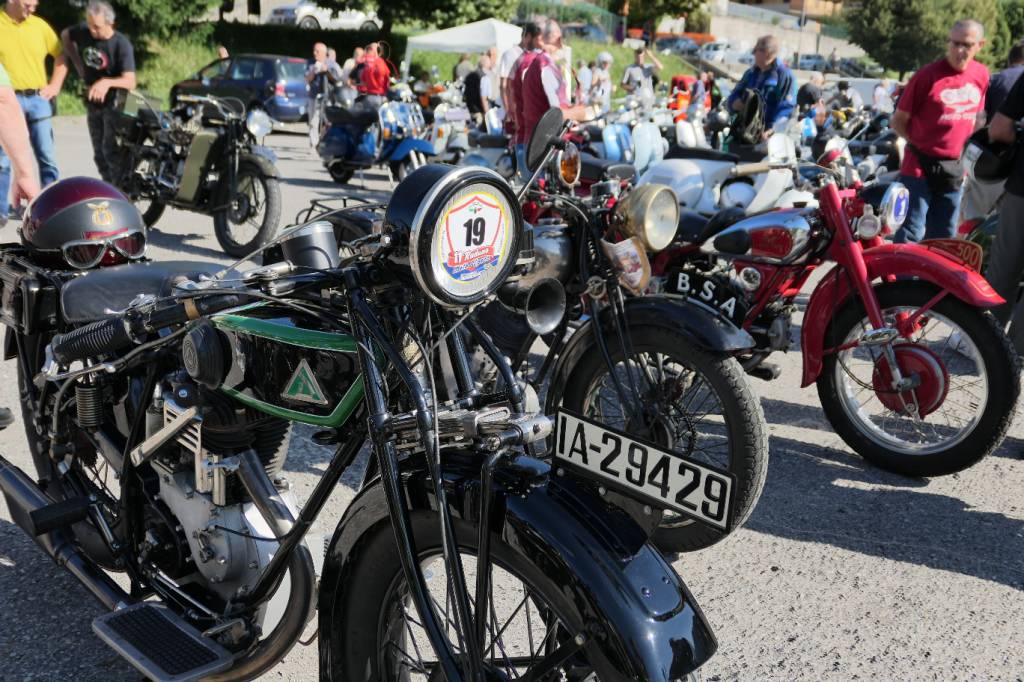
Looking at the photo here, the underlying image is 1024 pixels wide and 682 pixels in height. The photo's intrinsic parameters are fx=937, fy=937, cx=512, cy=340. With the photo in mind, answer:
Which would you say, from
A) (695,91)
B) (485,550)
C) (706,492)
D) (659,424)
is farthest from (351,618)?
(695,91)

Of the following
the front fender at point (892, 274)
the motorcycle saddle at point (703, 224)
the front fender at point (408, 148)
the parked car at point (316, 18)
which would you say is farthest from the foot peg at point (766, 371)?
the parked car at point (316, 18)

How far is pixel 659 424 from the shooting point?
10.5ft

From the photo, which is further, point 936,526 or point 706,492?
point 936,526

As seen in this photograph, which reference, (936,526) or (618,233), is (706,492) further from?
(936,526)

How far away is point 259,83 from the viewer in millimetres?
17812

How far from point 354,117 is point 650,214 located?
330 inches

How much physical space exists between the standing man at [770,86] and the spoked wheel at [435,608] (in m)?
7.21

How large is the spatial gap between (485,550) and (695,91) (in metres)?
19.3

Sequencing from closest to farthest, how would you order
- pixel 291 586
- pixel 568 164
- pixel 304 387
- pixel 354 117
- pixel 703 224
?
1. pixel 304 387
2. pixel 291 586
3. pixel 568 164
4. pixel 703 224
5. pixel 354 117

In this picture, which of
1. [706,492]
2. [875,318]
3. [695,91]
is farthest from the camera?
[695,91]

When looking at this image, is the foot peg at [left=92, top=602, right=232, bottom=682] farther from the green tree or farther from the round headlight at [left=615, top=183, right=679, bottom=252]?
the green tree

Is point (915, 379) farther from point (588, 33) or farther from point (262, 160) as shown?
point (588, 33)

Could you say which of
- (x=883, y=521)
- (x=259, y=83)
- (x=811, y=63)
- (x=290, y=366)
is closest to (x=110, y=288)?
(x=290, y=366)

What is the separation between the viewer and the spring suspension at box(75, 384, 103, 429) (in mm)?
2480
